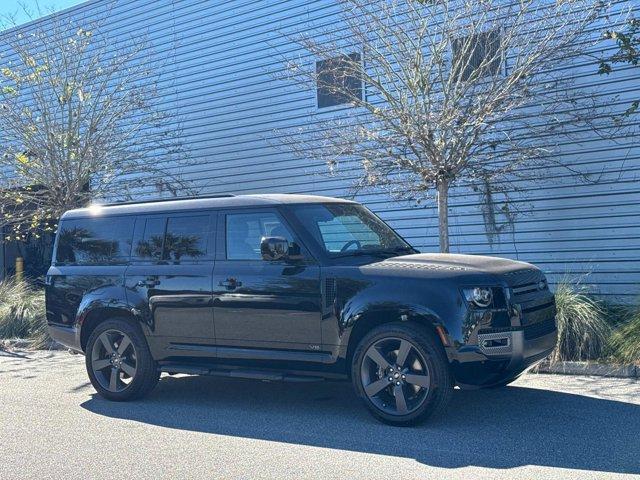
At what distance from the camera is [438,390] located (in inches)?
239

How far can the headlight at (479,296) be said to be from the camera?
19.9 feet

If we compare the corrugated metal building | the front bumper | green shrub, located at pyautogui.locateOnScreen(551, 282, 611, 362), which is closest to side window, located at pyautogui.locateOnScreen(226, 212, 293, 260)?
the front bumper

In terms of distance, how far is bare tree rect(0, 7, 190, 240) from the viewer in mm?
14078

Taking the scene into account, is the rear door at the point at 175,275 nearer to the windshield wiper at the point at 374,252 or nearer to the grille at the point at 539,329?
the windshield wiper at the point at 374,252

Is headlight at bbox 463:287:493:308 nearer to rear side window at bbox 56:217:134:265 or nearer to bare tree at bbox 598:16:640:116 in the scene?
rear side window at bbox 56:217:134:265

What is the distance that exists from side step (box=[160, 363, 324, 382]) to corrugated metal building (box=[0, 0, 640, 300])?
21.0 ft

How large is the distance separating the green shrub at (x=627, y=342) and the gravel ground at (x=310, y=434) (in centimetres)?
46

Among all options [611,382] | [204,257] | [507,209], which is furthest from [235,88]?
[611,382]

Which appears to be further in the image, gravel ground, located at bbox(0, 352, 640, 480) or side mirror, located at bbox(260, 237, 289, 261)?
side mirror, located at bbox(260, 237, 289, 261)

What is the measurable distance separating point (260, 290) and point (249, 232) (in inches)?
25.0

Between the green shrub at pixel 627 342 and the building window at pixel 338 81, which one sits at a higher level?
the building window at pixel 338 81

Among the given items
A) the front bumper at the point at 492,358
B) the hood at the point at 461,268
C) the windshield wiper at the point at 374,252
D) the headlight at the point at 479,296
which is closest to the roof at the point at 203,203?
the windshield wiper at the point at 374,252

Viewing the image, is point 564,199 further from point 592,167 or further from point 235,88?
point 235,88

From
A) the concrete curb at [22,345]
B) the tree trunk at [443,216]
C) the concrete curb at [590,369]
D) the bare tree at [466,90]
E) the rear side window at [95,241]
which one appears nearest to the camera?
the rear side window at [95,241]
